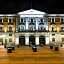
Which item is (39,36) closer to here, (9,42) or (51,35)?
(51,35)

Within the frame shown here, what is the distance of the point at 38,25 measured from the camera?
242ft

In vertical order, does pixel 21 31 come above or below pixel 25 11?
below

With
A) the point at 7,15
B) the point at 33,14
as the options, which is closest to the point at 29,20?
the point at 33,14

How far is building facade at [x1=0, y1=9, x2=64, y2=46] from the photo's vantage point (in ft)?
238

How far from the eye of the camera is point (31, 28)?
242ft

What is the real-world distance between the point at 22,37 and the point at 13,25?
4876 mm

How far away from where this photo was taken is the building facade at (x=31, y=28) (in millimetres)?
72625

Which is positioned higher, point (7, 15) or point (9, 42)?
point (7, 15)

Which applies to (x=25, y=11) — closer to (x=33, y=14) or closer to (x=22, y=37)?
(x=33, y=14)

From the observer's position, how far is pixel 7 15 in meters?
73.1

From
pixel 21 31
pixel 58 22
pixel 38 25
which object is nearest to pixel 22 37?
pixel 21 31

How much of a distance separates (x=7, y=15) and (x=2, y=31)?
5.40 metres

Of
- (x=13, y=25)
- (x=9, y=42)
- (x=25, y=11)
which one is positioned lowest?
(x=9, y=42)

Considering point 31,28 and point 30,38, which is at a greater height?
Answer: point 31,28
